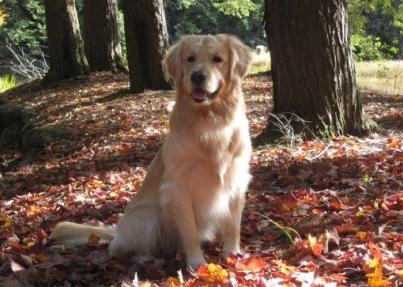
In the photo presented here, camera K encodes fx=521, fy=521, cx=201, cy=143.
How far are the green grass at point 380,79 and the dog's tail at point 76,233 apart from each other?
8.27m

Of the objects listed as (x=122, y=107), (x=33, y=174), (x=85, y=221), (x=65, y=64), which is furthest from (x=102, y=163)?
(x=65, y=64)

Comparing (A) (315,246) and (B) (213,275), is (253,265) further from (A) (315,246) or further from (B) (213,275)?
(A) (315,246)

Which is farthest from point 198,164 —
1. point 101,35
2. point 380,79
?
point 380,79

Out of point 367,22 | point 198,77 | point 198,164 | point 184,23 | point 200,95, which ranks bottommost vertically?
point 198,164

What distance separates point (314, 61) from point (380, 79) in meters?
8.24

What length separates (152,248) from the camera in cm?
379

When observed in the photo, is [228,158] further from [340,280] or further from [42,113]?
[42,113]

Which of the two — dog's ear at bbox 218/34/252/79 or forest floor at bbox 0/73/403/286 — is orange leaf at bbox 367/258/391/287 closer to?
forest floor at bbox 0/73/403/286

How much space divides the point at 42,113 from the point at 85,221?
20.4 ft

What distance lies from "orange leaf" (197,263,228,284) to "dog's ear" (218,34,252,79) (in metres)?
1.37

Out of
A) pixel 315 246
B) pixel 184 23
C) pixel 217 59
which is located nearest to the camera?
pixel 315 246

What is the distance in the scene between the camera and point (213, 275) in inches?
124

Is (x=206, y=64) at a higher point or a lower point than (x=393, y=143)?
higher

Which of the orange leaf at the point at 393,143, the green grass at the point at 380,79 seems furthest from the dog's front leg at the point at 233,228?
the green grass at the point at 380,79
